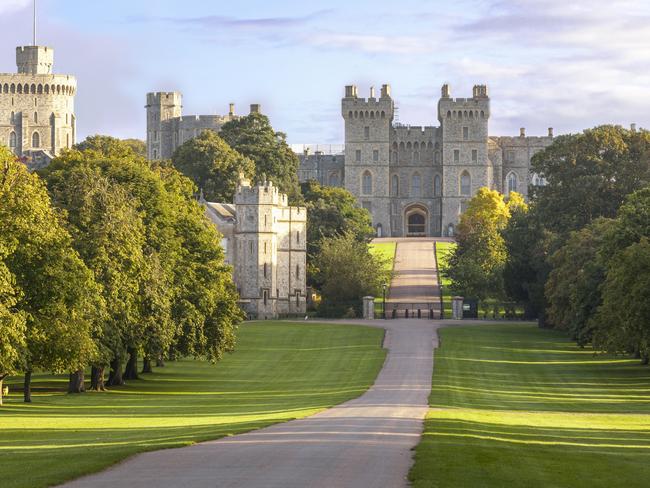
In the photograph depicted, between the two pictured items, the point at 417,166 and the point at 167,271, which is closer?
Result: the point at 167,271

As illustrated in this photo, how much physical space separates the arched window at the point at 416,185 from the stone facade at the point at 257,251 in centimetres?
6115

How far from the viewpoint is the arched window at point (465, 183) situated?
492 ft

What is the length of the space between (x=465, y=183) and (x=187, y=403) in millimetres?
110185

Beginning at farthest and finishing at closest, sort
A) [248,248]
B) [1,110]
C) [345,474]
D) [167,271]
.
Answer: [1,110] → [248,248] → [167,271] → [345,474]

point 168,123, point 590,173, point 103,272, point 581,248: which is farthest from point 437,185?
point 103,272

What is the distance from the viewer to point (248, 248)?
299ft

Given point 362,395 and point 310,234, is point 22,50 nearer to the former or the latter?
point 310,234

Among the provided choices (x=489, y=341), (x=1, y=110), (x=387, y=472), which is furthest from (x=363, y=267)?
(x=1, y=110)

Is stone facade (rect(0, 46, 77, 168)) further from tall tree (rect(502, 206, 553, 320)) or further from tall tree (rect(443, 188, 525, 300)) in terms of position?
tall tree (rect(502, 206, 553, 320))

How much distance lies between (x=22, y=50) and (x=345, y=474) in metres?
173

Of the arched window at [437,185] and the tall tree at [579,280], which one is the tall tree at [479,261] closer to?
the tall tree at [579,280]

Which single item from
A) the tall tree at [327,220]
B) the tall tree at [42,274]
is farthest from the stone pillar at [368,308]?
the tall tree at [42,274]

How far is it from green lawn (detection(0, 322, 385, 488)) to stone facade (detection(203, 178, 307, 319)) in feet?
40.2

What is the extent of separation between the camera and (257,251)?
91.1 metres
